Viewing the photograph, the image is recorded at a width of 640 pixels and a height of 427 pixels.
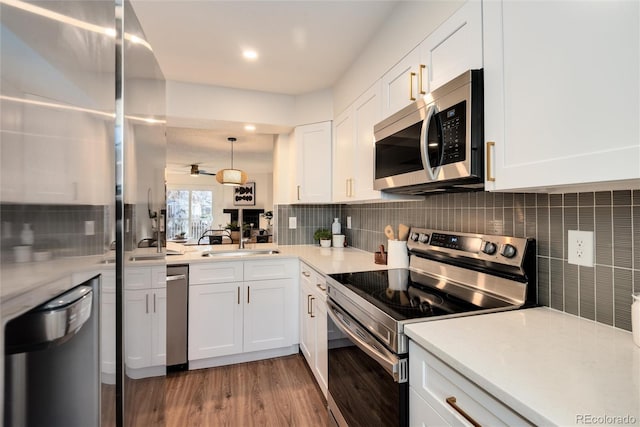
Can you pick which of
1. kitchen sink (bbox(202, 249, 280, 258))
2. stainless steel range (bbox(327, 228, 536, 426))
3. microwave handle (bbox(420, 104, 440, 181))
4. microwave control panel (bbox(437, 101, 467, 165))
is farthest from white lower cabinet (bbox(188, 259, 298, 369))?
microwave control panel (bbox(437, 101, 467, 165))

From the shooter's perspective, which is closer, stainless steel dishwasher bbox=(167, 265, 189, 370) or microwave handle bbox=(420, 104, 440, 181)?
microwave handle bbox=(420, 104, 440, 181)

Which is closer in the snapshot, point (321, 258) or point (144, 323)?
point (144, 323)

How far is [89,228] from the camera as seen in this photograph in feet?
1.85

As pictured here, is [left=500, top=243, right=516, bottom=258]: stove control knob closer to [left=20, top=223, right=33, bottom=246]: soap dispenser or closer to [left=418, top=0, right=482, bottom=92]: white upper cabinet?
[left=418, top=0, right=482, bottom=92]: white upper cabinet

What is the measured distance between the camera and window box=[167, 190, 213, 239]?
8.93 m

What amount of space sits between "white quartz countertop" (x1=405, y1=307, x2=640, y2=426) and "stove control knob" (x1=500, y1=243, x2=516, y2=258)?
0.23 metres

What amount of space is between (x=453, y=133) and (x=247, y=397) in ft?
6.78

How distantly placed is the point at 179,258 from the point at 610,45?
2.67 m

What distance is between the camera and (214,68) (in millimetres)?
2383

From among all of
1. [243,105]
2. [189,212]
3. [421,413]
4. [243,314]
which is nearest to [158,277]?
[421,413]

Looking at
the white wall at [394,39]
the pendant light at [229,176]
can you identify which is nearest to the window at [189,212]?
the pendant light at [229,176]

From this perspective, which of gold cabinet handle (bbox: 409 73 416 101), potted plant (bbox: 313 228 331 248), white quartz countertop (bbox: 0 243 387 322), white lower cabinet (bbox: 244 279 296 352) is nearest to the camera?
white quartz countertop (bbox: 0 243 387 322)

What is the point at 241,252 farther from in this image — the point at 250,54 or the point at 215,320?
the point at 250,54

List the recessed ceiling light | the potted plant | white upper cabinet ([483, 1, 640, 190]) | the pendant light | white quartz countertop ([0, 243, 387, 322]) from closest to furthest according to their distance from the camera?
white quartz countertop ([0, 243, 387, 322])
white upper cabinet ([483, 1, 640, 190])
the recessed ceiling light
the potted plant
the pendant light
